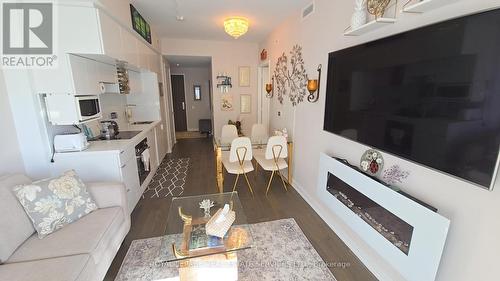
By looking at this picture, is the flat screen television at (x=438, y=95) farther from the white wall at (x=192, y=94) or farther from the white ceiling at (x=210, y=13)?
the white wall at (x=192, y=94)

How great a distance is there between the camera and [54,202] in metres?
1.69

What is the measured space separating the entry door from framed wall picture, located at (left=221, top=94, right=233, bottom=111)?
10.6ft

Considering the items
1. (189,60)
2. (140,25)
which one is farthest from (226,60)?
(140,25)

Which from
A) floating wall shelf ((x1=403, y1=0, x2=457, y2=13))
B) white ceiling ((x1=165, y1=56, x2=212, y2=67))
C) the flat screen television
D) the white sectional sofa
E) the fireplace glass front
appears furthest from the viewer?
white ceiling ((x1=165, y1=56, x2=212, y2=67))

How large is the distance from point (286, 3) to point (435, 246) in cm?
315

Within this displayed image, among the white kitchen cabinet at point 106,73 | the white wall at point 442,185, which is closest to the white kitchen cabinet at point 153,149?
the white kitchen cabinet at point 106,73

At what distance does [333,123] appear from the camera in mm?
2334

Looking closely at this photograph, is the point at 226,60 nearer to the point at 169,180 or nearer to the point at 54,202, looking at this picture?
the point at 169,180

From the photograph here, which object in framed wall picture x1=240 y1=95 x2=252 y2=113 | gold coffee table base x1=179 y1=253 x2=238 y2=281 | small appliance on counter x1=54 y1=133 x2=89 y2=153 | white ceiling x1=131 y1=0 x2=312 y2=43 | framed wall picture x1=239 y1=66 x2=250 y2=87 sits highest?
white ceiling x1=131 y1=0 x2=312 y2=43

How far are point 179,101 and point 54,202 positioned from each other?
22.9 ft

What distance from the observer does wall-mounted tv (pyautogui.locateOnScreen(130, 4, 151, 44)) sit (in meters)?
3.12

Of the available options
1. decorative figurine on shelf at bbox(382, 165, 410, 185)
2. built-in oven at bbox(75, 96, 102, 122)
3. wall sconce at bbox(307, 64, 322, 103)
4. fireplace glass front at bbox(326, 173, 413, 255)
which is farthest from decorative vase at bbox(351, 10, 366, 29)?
built-in oven at bbox(75, 96, 102, 122)
